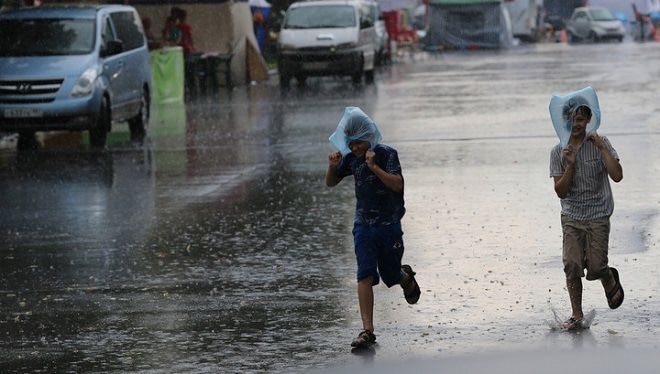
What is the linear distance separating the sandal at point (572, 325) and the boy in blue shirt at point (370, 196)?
2.77 ft

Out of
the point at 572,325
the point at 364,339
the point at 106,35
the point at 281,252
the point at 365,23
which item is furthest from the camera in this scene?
the point at 365,23

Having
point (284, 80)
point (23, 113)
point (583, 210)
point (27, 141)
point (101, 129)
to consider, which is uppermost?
point (583, 210)

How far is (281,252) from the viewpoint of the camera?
9.98 metres

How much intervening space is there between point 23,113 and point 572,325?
13.4 m

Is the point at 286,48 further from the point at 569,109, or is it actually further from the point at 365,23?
the point at 569,109

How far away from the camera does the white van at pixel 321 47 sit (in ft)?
114

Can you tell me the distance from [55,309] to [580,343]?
10.1ft

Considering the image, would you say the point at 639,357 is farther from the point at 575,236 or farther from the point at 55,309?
the point at 55,309

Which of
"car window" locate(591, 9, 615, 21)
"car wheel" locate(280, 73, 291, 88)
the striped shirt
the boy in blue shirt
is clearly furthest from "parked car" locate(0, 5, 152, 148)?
"car window" locate(591, 9, 615, 21)

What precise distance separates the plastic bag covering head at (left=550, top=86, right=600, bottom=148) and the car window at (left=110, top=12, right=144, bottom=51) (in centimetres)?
1500

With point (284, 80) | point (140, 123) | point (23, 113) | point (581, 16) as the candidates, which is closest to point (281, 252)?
point (23, 113)

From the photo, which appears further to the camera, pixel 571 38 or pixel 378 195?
pixel 571 38

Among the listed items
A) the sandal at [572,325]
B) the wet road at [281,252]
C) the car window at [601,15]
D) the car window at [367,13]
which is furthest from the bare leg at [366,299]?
the car window at [601,15]

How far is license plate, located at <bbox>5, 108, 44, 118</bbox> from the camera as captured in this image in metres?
19.2
